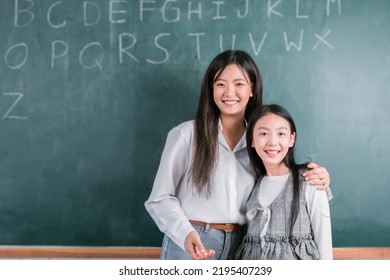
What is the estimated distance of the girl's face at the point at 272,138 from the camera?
185 cm

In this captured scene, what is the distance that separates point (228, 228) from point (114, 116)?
766 millimetres

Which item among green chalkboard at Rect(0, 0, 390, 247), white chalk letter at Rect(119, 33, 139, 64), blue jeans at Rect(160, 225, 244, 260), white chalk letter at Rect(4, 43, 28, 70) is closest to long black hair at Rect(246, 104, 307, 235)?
blue jeans at Rect(160, 225, 244, 260)

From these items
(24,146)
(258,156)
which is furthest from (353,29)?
(24,146)

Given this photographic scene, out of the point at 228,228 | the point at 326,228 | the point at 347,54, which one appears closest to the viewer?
the point at 326,228

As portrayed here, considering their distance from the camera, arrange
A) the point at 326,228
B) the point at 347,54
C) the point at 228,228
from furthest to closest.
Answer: the point at 347,54 → the point at 228,228 → the point at 326,228

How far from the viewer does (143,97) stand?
7.64ft

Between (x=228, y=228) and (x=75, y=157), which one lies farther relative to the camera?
(x=75, y=157)

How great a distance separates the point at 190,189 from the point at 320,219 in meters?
0.50

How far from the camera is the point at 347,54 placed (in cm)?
230

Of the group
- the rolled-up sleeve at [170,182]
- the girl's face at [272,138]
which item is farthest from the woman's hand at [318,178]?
the rolled-up sleeve at [170,182]

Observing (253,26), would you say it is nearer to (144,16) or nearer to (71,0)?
(144,16)

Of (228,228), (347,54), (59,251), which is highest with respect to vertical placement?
(347,54)

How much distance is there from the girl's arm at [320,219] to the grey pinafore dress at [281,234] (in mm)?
16

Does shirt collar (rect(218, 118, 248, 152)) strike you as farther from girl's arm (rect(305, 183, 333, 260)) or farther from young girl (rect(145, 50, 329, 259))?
girl's arm (rect(305, 183, 333, 260))
